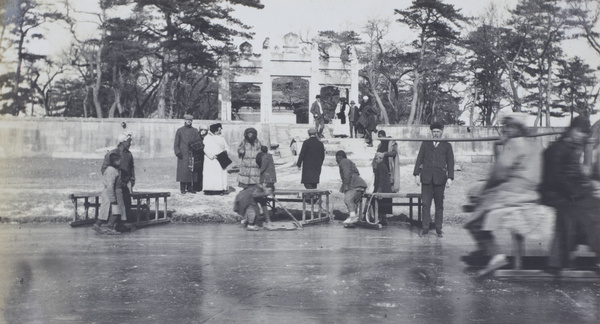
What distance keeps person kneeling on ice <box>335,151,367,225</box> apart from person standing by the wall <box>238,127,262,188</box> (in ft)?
4.95

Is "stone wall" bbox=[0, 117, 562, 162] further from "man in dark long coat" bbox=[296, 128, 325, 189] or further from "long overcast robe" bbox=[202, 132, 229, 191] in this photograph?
"man in dark long coat" bbox=[296, 128, 325, 189]

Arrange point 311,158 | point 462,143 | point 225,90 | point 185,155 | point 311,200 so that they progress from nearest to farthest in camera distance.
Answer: point 311,200 → point 311,158 → point 185,155 → point 462,143 → point 225,90

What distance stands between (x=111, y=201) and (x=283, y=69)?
82.9 ft

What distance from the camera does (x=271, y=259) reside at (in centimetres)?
833

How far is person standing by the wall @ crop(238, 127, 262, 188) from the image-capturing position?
39.1ft

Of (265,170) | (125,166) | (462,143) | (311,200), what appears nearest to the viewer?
(125,166)

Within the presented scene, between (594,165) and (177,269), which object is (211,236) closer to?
(177,269)

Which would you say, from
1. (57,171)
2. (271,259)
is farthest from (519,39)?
(271,259)

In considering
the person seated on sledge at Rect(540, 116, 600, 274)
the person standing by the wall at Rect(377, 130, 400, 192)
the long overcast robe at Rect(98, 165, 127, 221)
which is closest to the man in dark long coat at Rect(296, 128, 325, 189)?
the person standing by the wall at Rect(377, 130, 400, 192)

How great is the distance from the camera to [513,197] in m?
7.13

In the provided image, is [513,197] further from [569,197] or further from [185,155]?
[185,155]

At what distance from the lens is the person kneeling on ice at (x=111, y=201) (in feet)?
35.4

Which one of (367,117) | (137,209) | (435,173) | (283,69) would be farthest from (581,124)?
(283,69)

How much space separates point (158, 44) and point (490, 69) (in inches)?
792
